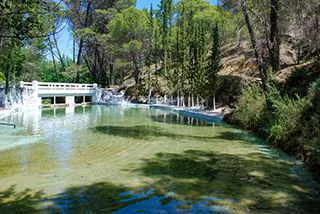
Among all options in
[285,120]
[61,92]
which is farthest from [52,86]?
[285,120]

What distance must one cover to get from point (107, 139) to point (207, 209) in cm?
775

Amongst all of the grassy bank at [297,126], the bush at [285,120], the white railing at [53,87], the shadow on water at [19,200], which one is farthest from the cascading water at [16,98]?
the shadow on water at [19,200]

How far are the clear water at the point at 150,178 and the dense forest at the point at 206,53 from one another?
4.03 ft

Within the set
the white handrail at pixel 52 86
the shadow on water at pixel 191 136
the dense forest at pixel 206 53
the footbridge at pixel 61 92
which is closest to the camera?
the dense forest at pixel 206 53

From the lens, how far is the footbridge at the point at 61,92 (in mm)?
31688

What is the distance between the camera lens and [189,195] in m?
6.00

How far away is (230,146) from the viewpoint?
1132cm

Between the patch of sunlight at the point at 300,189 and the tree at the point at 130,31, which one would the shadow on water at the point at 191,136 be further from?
the tree at the point at 130,31

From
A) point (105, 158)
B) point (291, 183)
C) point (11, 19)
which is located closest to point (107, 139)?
point (105, 158)

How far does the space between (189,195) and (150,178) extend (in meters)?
1.37

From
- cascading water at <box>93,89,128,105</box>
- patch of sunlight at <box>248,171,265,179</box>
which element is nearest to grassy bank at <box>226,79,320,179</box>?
patch of sunlight at <box>248,171,265,179</box>

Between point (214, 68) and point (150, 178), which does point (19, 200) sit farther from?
point (214, 68)

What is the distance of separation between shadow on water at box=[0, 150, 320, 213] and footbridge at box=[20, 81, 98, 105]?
85.4 ft

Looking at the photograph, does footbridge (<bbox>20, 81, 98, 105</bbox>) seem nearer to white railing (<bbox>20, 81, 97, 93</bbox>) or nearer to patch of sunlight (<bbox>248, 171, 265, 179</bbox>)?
white railing (<bbox>20, 81, 97, 93</bbox>)
